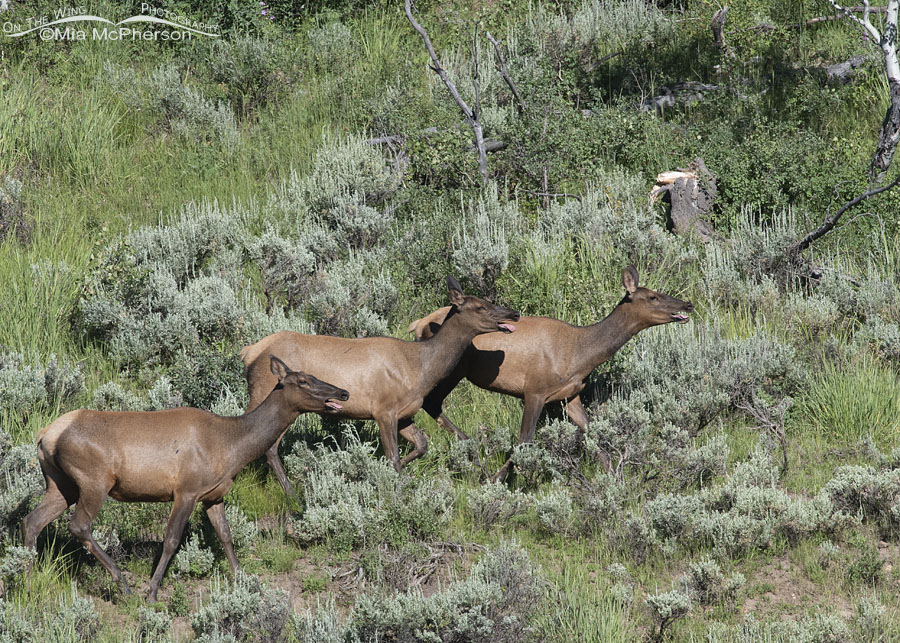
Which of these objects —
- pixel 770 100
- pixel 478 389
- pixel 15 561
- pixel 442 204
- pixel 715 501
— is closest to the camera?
pixel 15 561

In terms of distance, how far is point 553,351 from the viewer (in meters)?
9.83

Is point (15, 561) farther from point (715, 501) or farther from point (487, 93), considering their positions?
point (487, 93)

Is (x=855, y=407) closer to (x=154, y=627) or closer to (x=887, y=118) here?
(x=887, y=118)

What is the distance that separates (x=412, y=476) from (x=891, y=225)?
25.3 feet

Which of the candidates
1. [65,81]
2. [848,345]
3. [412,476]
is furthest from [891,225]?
[65,81]

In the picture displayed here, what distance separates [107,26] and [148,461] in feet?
42.7

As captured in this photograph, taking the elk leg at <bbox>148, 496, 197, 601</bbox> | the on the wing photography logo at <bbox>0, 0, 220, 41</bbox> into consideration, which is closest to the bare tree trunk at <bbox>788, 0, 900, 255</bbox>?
the elk leg at <bbox>148, 496, 197, 601</bbox>

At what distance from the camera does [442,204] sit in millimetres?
14180

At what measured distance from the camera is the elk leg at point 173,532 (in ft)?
25.1

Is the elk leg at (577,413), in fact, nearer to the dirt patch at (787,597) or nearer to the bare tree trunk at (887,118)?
the dirt patch at (787,597)

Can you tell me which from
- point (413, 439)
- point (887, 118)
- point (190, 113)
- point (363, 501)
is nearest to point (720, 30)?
point (887, 118)

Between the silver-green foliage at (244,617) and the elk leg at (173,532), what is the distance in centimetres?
56

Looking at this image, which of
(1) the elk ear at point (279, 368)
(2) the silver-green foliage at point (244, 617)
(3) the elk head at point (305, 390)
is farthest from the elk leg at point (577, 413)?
(2) the silver-green foliage at point (244, 617)

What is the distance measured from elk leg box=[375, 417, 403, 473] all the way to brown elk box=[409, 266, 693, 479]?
76cm
